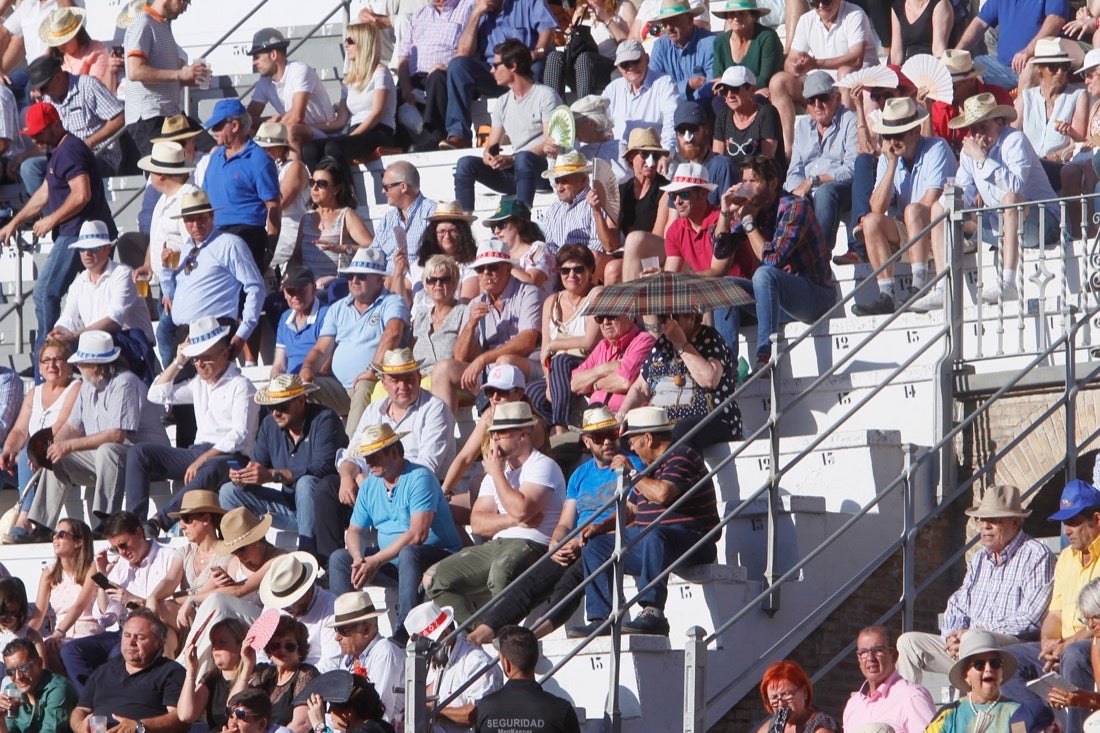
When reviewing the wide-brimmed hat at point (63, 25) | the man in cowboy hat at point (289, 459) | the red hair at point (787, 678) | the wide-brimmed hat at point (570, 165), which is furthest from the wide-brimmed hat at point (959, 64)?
the wide-brimmed hat at point (63, 25)

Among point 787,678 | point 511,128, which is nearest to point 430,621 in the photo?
point 787,678

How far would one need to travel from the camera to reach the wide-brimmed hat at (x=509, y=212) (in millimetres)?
14945

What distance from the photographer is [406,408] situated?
13.8 m

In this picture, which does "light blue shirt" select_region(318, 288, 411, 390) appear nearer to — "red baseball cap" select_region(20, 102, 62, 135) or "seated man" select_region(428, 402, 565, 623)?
"seated man" select_region(428, 402, 565, 623)

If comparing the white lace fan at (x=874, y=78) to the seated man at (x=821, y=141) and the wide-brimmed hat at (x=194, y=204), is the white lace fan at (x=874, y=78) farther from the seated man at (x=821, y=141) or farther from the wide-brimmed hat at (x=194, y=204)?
the wide-brimmed hat at (x=194, y=204)

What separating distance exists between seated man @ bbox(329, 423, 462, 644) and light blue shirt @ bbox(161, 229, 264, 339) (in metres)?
2.71

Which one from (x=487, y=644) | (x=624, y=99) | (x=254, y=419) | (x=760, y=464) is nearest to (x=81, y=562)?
(x=254, y=419)

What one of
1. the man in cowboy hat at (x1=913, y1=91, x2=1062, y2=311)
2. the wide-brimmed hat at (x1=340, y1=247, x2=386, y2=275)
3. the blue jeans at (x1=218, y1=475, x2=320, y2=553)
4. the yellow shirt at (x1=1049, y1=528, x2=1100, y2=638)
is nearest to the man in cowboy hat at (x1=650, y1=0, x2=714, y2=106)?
the wide-brimmed hat at (x1=340, y1=247, x2=386, y2=275)

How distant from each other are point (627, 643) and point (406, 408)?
9.03 ft

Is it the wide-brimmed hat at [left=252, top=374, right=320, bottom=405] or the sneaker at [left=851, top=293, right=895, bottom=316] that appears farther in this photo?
the wide-brimmed hat at [left=252, top=374, right=320, bottom=405]

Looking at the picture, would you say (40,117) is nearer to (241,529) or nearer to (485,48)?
(485,48)

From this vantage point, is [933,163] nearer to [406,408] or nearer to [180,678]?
[406,408]

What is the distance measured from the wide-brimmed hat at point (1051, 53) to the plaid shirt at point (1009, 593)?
405cm

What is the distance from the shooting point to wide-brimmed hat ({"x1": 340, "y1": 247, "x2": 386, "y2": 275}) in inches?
597
